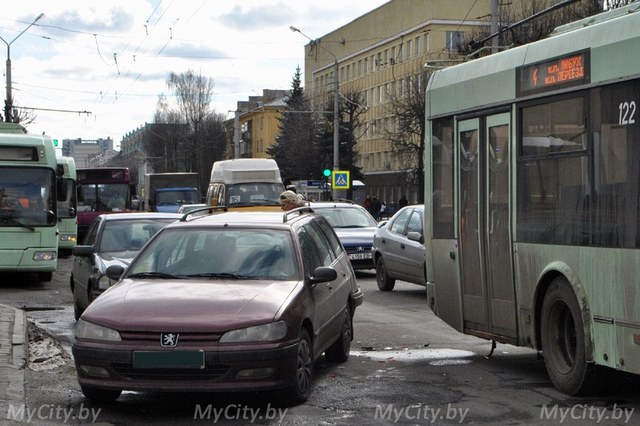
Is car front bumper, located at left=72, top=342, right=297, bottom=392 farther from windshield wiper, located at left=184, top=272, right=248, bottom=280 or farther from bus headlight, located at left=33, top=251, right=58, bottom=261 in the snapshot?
bus headlight, located at left=33, top=251, right=58, bottom=261

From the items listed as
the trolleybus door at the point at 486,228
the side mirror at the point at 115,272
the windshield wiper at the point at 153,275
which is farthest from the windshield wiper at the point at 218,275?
the trolleybus door at the point at 486,228

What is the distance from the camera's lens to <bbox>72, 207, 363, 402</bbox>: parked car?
7.72 meters

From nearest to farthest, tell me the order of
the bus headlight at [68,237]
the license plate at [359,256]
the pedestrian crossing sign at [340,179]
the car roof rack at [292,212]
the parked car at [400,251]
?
1. the car roof rack at [292,212]
2. the parked car at [400,251]
3. the license plate at [359,256]
4. the bus headlight at [68,237]
5. the pedestrian crossing sign at [340,179]

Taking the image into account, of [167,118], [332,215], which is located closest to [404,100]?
[332,215]

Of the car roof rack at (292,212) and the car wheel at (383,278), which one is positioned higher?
the car roof rack at (292,212)

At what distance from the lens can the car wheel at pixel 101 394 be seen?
8180 mm

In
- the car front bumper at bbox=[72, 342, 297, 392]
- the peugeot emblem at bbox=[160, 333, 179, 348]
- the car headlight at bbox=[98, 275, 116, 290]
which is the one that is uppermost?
the peugeot emblem at bbox=[160, 333, 179, 348]

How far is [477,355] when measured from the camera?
443 inches

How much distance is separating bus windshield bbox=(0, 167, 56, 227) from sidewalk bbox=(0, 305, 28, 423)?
6.76 metres

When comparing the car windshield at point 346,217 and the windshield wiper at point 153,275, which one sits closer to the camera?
the windshield wiper at point 153,275

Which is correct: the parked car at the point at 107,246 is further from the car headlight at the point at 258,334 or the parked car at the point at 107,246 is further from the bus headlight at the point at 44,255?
the car headlight at the point at 258,334

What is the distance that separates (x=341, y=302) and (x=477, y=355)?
175 cm

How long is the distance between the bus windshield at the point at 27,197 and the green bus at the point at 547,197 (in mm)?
11247

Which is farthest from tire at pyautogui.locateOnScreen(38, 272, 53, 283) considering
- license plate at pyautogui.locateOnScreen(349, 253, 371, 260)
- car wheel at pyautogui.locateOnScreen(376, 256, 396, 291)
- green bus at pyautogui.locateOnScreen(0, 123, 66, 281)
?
car wheel at pyautogui.locateOnScreen(376, 256, 396, 291)
